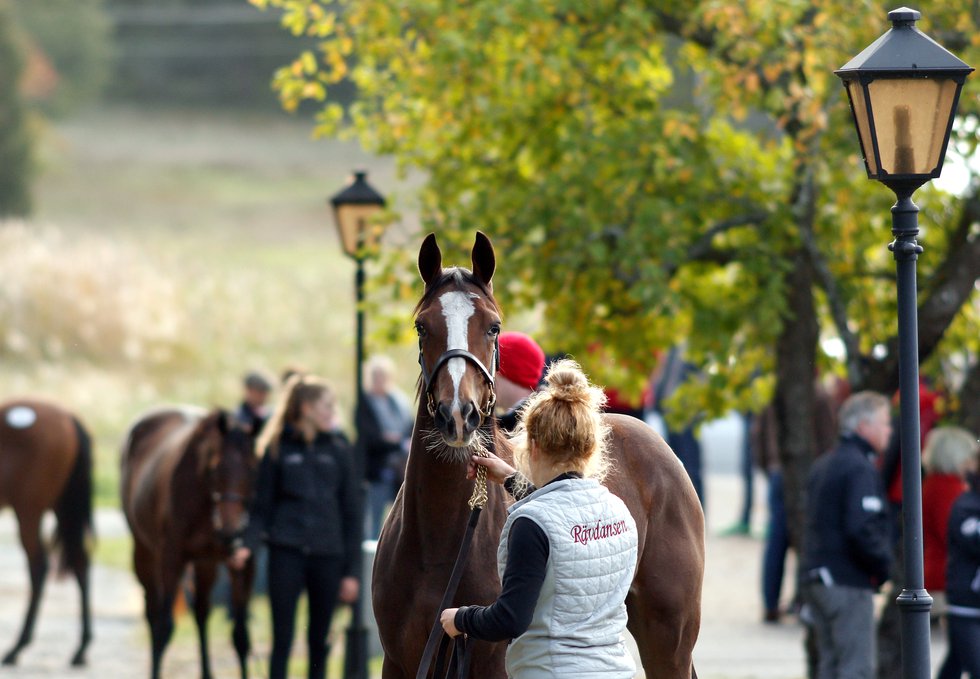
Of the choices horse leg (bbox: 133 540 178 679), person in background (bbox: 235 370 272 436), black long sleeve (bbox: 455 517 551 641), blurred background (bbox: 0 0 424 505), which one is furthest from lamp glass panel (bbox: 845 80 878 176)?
blurred background (bbox: 0 0 424 505)

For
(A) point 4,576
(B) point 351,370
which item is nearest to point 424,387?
(A) point 4,576

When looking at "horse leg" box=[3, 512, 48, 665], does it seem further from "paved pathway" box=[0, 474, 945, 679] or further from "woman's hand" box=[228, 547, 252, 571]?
"woman's hand" box=[228, 547, 252, 571]

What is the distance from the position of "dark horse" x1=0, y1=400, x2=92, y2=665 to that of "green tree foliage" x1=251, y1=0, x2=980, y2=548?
3.98m

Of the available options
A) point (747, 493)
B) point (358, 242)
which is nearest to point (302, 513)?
point (358, 242)

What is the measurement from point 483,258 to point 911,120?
179cm

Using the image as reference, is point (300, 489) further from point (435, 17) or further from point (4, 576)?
point (4, 576)

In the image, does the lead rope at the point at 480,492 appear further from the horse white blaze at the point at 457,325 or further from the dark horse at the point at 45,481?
the dark horse at the point at 45,481

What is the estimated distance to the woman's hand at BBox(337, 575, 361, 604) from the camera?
8.77 meters

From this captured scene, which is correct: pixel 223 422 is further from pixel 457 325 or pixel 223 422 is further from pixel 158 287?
pixel 158 287

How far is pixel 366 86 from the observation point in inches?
418

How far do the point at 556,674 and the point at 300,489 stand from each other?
14.9ft

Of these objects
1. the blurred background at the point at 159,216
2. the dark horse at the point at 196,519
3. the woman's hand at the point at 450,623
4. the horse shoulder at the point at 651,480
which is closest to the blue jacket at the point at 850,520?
the horse shoulder at the point at 651,480

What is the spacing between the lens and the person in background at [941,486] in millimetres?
8922

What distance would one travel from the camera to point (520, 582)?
13.2ft
